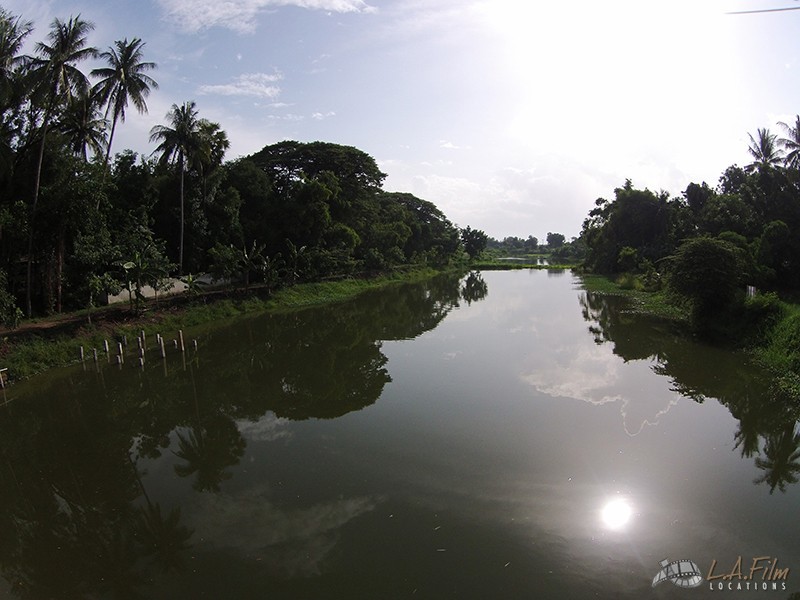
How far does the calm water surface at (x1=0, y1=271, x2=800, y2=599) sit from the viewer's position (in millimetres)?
5797

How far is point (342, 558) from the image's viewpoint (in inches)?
236

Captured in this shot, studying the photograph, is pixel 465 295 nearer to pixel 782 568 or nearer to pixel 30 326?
pixel 30 326

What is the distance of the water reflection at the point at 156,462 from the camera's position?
20.5 ft

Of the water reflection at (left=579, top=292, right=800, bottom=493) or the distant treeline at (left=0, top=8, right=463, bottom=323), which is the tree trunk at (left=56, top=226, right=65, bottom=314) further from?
the water reflection at (left=579, top=292, right=800, bottom=493)

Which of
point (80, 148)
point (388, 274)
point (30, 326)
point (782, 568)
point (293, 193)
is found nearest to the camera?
point (782, 568)

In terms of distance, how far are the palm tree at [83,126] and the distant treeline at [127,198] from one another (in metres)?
0.06

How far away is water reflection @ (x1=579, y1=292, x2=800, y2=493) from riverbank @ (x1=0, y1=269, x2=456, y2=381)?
734 inches

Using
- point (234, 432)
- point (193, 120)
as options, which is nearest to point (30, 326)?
point (234, 432)

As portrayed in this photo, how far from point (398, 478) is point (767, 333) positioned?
567 inches

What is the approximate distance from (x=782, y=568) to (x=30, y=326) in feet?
71.7

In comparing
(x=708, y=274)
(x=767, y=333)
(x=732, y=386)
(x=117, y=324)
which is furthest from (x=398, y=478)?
(x=117, y=324)

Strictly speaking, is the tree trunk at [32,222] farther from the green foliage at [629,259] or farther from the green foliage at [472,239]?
the green foliage at [472,239]

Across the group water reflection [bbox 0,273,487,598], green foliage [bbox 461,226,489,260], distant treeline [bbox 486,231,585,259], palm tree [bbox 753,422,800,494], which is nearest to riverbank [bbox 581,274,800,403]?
palm tree [bbox 753,422,800,494]

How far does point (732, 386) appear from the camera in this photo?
1277 cm
